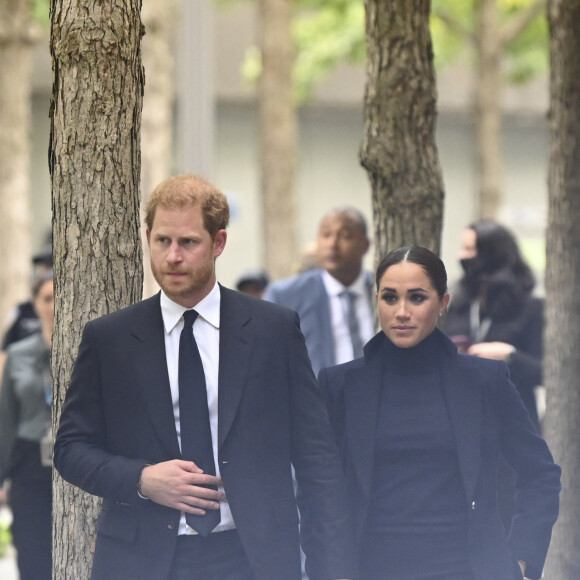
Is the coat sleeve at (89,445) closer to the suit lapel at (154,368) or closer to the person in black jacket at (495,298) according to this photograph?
the suit lapel at (154,368)

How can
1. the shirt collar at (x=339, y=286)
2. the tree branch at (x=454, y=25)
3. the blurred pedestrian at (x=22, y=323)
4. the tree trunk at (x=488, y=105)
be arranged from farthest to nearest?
the tree branch at (x=454, y=25) → the tree trunk at (x=488, y=105) → the blurred pedestrian at (x=22, y=323) → the shirt collar at (x=339, y=286)

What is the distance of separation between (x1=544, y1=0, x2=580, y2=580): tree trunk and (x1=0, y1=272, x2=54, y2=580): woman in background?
7.85 feet

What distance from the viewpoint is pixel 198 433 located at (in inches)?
148

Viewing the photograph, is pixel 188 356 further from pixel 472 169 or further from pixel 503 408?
pixel 472 169

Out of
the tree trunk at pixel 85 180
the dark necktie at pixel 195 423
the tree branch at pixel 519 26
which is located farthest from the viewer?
the tree branch at pixel 519 26

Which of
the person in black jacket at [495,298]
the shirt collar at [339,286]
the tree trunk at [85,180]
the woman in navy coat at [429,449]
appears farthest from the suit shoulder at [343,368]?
the shirt collar at [339,286]

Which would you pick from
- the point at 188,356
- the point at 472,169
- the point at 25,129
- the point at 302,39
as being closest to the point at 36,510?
the point at 188,356

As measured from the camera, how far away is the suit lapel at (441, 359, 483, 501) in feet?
13.7

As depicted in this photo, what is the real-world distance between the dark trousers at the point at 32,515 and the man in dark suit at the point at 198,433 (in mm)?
2831

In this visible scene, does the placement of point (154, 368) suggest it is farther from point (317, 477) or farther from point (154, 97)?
point (154, 97)

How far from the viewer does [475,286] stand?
748 centimetres

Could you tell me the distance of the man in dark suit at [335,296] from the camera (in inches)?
294

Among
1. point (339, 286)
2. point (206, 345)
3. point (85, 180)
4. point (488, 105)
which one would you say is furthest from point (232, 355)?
point (488, 105)

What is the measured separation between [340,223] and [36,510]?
7.74 feet
